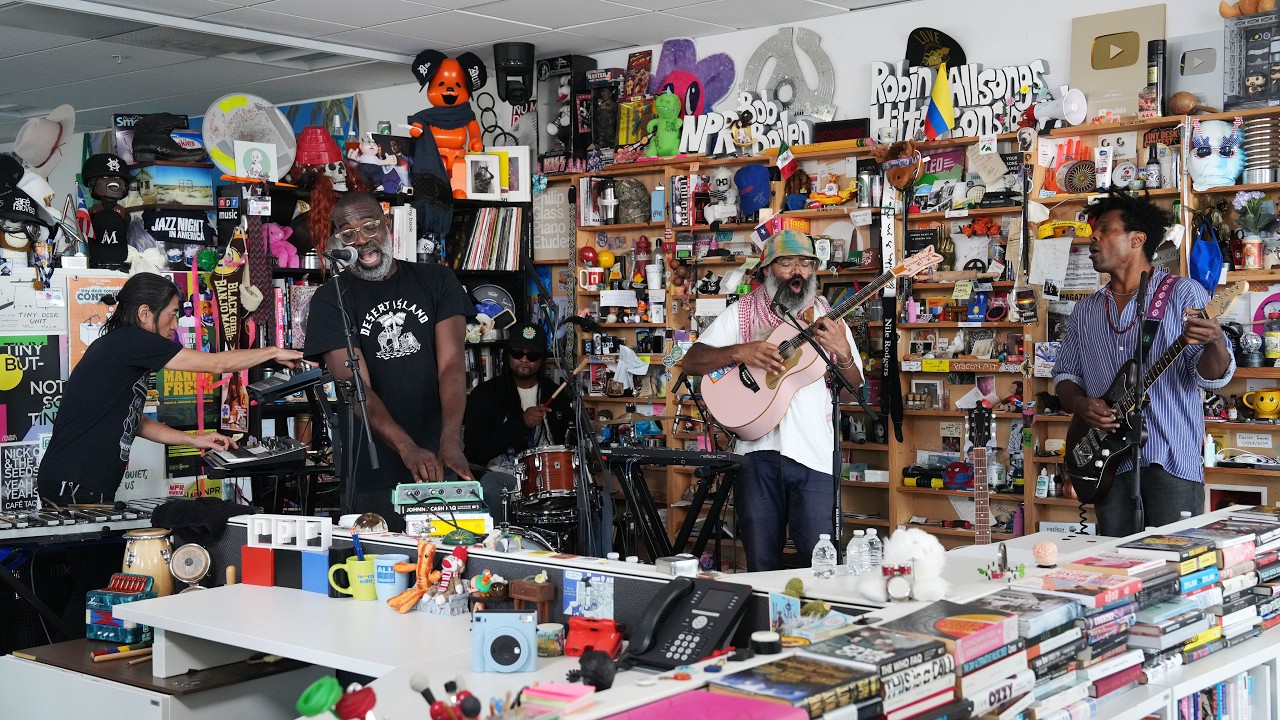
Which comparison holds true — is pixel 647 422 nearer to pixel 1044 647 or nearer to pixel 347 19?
pixel 347 19

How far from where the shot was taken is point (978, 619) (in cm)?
210

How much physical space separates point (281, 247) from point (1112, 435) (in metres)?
4.10

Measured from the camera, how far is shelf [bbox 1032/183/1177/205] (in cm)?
539

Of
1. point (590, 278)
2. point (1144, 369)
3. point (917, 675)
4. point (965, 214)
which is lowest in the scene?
point (917, 675)

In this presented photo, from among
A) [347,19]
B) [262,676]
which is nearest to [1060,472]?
[262,676]

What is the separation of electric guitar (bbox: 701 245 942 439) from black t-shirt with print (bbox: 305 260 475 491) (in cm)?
114

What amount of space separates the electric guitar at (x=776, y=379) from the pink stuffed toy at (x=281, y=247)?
2523 millimetres

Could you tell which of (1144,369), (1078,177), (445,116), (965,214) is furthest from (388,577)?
(445,116)

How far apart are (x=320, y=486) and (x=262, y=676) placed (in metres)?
3.24

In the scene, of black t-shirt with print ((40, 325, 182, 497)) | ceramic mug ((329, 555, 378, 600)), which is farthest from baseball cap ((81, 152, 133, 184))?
ceramic mug ((329, 555, 378, 600))

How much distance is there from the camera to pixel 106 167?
639 cm

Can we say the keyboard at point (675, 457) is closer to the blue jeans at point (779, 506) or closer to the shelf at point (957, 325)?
the blue jeans at point (779, 506)

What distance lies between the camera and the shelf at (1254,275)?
5148mm

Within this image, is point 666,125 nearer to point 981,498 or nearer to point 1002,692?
point 981,498
